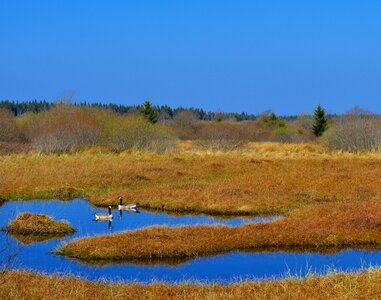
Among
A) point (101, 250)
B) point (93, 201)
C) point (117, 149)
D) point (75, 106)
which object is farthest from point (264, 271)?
point (75, 106)

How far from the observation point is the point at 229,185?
3045 cm

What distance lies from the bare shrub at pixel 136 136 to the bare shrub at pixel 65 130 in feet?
4.31

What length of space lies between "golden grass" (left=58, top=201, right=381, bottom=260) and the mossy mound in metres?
2.47

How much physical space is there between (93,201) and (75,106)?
32.3 meters

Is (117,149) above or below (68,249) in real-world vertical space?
above

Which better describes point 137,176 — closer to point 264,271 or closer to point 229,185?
point 229,185

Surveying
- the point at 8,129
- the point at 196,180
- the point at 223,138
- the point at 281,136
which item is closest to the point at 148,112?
the point at 281,136

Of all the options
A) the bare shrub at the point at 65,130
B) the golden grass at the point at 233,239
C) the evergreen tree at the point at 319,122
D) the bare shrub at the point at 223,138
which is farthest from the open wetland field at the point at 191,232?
the evergreen tree at the point at 319,122

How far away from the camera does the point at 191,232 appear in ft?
66.3

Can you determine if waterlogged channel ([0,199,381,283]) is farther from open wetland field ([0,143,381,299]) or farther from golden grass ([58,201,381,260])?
golden grass ([58,201,381,260])

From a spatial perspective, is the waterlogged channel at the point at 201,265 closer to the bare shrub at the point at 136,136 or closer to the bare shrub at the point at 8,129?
the bare shrub at the point at 136,136

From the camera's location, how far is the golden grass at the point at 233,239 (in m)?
18.2

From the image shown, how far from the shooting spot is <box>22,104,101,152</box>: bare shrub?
167ft

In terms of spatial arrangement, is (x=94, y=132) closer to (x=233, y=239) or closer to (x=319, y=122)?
(x=233, y=239)
